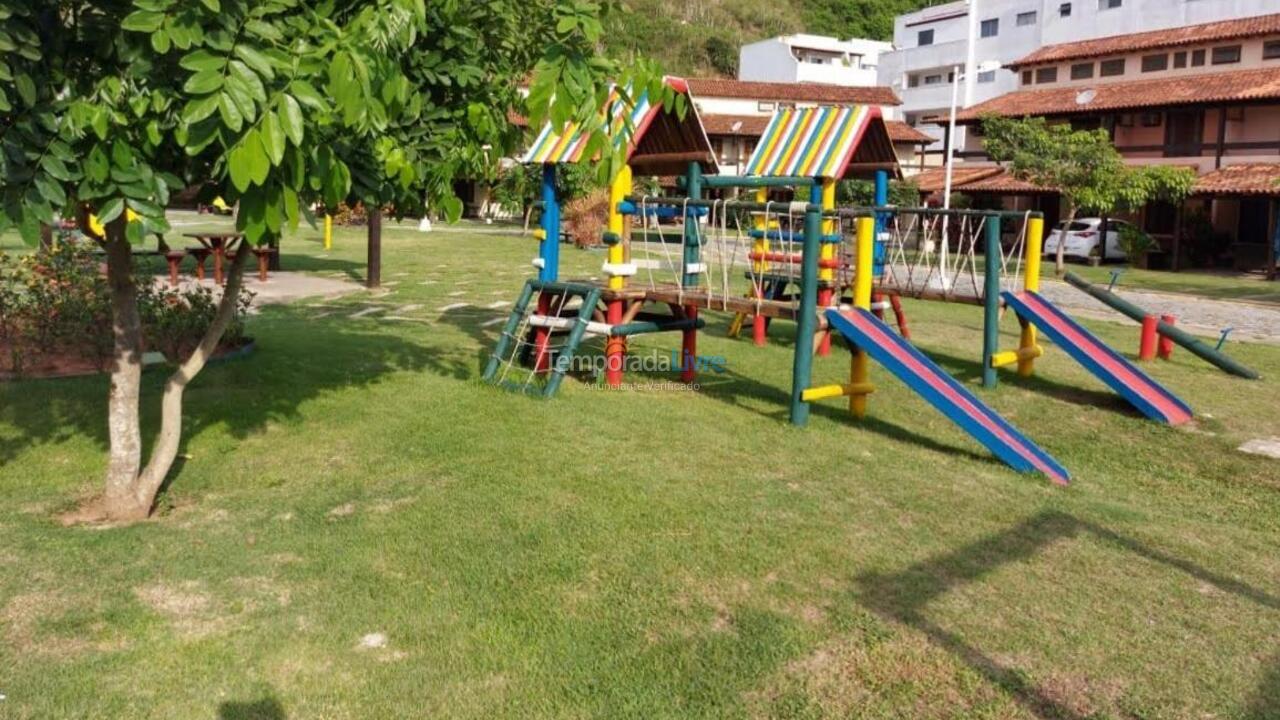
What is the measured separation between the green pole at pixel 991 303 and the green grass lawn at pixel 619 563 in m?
1.30

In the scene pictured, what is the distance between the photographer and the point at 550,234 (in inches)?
410

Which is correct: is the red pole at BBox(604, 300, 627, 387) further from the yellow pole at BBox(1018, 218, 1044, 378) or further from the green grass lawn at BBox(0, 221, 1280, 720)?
the yellow pole at BBox(1018, 218, 1044, 378)

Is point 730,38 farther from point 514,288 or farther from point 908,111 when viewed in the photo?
point 514,288

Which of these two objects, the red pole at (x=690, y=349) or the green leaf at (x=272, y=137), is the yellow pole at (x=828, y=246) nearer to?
the red pole at (x=690, y=349)

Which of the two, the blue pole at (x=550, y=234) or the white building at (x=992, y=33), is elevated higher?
the white building at (x=992, y=33)

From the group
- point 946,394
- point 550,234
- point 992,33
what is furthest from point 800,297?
point 992,33

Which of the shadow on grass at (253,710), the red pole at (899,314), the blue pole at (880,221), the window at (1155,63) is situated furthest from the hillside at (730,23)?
the shadow on grass at (253,710)

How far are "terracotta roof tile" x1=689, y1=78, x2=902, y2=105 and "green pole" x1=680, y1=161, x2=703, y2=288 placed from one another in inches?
1885

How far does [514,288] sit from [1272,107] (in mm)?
25658

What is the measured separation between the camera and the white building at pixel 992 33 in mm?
43719

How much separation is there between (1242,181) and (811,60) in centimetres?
4686

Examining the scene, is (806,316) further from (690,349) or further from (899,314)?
(899,314)

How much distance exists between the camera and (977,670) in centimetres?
427

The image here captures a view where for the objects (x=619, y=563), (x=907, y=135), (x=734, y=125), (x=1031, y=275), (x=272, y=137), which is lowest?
(x=619, y=563)
